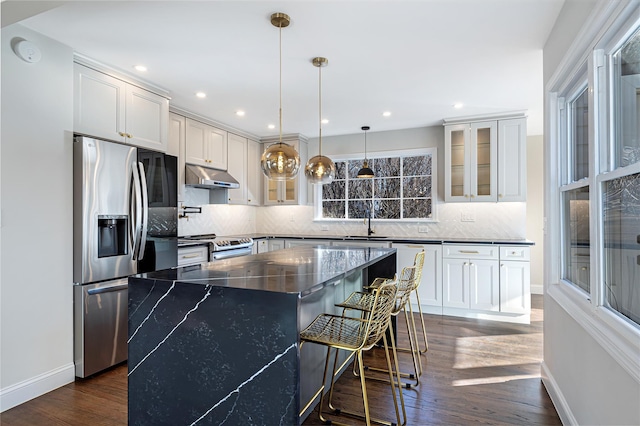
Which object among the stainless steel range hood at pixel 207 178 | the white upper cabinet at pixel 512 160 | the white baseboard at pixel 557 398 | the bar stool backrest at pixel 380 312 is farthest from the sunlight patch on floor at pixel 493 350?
the stainless steel range hood at pixel 207 178

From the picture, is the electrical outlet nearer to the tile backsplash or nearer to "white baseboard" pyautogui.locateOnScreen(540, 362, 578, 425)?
the tile backsplash

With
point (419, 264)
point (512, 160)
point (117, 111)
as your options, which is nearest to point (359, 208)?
point (512, 160)

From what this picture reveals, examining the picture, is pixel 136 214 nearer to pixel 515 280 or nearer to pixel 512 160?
pixel 515 280

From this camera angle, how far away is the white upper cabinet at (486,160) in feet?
14.7

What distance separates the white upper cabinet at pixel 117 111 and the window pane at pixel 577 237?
348cm

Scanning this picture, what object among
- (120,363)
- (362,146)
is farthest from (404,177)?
(120,363)

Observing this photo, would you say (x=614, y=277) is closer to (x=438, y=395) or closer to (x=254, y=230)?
(x=438, y=395)

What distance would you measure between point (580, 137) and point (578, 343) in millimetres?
1169

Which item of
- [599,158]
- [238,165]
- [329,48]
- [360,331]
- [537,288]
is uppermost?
[329,48]

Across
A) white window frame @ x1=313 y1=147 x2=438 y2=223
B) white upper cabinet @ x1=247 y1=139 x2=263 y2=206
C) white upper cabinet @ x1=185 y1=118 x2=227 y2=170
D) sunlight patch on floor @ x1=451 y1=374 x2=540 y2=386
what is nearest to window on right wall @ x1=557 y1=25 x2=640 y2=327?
sunlight patch on floor @ x1=451 y1=374 x2=540 y2=386

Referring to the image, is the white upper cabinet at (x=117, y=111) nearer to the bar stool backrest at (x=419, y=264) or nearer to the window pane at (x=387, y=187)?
the bar stool backrest at (x=419, y=264)

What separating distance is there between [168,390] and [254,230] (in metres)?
4.53

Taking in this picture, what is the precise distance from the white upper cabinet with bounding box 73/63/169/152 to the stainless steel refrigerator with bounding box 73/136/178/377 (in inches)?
5.8

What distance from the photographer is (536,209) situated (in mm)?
5594
